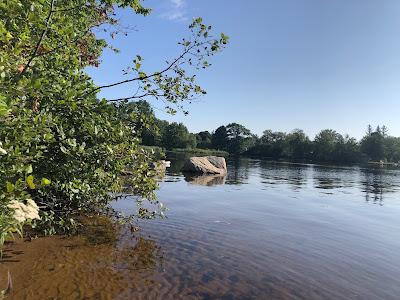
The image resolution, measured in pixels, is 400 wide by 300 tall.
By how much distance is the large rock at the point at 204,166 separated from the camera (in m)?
43.5

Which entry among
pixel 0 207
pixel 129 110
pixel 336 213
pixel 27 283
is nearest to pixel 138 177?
pixel 129 110

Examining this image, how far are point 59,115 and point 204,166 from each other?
36.6m

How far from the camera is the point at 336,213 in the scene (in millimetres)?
21125

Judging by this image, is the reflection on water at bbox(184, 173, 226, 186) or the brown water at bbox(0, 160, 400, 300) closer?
the brown water at bbox(0, 160, 400, 300)

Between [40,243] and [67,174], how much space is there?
3355 millimetres

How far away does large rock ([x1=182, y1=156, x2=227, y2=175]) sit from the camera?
43.5m

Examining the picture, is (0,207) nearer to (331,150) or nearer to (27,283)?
(27,283)

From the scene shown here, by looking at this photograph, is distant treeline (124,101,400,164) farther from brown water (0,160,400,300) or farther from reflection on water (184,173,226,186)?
brown water (0,160,400,300)

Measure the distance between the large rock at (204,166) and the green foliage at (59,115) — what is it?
102 feet

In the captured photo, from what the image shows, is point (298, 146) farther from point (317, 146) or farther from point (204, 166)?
point (204, 166)

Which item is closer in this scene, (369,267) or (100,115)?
(100,115)

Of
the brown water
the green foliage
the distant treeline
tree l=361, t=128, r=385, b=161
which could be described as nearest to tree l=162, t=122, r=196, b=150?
the distant treeline

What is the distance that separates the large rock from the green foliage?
31159 mm

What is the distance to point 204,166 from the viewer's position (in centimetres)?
4388
